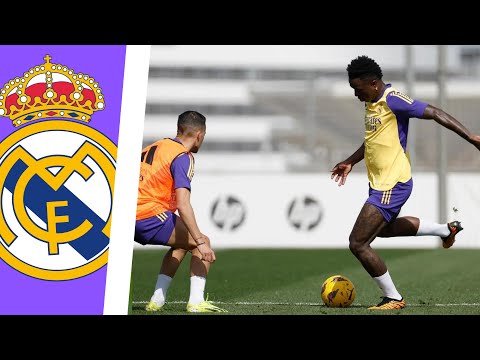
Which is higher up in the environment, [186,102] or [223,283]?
[186,102]

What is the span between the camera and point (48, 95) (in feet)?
26.5

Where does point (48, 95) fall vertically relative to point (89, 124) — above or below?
above

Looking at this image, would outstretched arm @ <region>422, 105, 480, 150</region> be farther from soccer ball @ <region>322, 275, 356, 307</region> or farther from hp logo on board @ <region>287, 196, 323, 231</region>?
hp logo on board @ <region>287, 196, 323, 231</region>

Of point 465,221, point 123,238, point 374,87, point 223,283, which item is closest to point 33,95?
point 123,238

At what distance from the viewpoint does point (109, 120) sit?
7906mm

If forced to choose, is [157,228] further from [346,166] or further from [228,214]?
[228,214]

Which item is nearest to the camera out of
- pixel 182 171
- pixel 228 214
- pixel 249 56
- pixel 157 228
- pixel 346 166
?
pixel 182 171

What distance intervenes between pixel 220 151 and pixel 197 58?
10.8 meters

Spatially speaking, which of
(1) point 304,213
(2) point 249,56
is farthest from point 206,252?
(2) point 249,56

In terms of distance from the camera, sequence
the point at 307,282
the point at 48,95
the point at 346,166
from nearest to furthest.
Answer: the point at 48,95 < the point at 346,166 < the point at 307,282

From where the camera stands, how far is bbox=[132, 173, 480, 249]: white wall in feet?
75.1

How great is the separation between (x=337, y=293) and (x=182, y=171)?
79.7 inches

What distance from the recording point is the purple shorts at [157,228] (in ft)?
28.2

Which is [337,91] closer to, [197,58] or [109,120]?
[109,120]
